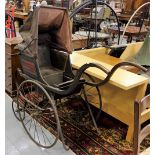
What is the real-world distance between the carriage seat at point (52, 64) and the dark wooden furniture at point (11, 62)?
1.72 ft

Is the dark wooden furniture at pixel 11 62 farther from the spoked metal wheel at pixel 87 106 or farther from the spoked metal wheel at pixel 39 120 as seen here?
the spoked metal wheel at pixel 87 106

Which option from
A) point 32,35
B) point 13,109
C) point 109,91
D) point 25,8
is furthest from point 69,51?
point 25,8

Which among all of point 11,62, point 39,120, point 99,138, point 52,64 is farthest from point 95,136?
point 11,62

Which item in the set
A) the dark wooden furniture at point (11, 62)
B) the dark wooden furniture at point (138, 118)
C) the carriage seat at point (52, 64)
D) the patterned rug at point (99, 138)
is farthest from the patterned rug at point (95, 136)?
the dark wooden furniture at point (138, 118)

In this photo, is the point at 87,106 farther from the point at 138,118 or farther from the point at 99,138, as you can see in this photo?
the point at 138,118

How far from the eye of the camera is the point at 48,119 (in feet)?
9.16

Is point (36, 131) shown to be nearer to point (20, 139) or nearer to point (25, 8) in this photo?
point (20, 139)

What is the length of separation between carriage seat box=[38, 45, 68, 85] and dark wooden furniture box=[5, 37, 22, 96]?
1.72 ft

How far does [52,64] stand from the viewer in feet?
9.40

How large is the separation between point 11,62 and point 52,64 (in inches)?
26.4

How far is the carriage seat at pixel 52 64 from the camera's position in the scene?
103 inches

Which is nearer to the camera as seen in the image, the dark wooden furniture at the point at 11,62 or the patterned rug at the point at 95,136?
the patterned rug at the point at 95,136

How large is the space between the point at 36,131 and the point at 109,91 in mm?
975

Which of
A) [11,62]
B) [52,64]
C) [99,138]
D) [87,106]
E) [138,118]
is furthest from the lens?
[11,62]
